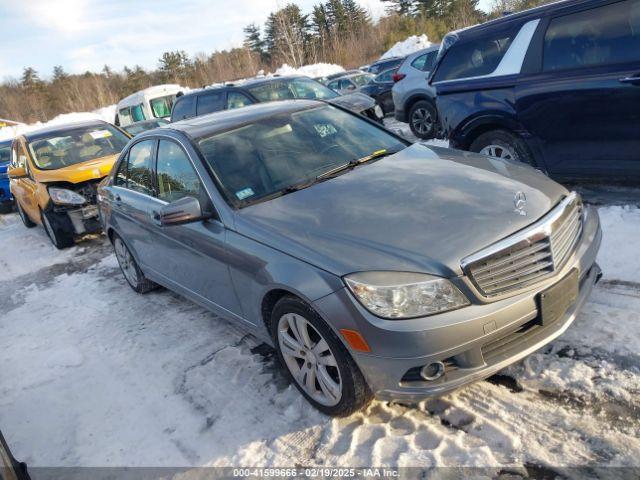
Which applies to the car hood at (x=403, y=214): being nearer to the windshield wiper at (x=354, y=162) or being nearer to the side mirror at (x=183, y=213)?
the windshield wiper at (x=354, y=162)

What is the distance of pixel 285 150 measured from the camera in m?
3.87

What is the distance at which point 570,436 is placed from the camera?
8.38ft

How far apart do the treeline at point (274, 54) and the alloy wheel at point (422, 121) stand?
31434 mm

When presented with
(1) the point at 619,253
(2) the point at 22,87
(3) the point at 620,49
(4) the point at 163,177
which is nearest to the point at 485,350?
(1) the point at 619,253

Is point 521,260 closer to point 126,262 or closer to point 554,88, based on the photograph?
point 554,88

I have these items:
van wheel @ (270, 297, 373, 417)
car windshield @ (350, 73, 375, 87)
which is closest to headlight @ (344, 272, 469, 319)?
van wheel @ (270, 297, 373, 417)

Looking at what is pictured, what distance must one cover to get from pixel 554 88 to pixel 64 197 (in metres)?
6.53

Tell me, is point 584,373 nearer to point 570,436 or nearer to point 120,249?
point 570,436

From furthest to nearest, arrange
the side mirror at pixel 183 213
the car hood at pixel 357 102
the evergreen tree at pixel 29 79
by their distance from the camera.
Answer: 1. the evergreen tree at pixel 29 79
2. the car hood at pixel 357 102
3. the side mirror at pixel 183 213

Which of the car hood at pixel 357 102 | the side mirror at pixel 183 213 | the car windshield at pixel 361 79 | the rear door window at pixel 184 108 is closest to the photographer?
the side mirror at pixel 183 213

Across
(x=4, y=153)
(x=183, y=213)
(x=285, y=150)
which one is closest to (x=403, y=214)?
(x=285, y=150)

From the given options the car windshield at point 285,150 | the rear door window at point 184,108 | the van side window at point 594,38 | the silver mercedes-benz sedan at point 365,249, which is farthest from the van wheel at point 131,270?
the rear door window at point 184,108

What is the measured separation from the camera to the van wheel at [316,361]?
2.78 metres

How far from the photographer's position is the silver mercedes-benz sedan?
255cm
